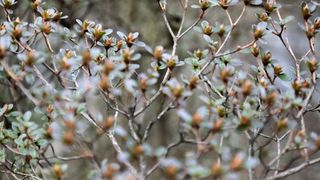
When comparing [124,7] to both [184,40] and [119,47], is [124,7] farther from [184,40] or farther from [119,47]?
[119,47]

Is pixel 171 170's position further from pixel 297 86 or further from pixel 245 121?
pixel 297 86

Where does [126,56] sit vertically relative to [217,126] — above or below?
above

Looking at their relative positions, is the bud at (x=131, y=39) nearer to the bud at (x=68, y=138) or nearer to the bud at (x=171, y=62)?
the bud at (x=171, y=62)

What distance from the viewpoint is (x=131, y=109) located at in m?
1.08

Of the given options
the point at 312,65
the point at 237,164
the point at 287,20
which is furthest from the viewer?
the point at 287,20

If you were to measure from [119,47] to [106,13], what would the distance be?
7.19 feet

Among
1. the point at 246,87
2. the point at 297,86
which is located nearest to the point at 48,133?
the point at 246,87

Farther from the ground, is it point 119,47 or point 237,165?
point 119,47

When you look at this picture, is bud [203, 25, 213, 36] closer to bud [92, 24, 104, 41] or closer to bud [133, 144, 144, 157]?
bud [92, 24, 104, 41]

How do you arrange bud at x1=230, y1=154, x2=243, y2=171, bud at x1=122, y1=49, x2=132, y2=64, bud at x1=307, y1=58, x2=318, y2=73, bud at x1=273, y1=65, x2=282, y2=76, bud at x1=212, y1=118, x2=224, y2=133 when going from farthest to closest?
bud at x1=273, y1=65, x2=282, y2=76 < bud at x1=307, y1=58, x2=318, y2=73 < bud at x1=122, y1=49, x2=132, y2=64 < bud at x1=212, y1=118, x2=224, y2=133 < bud at x1=230, y1=154, x2=243, y2=171

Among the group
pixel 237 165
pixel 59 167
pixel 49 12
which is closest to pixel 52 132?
pixel 59 167

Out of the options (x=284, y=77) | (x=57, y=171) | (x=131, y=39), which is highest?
(x=131, y=39)

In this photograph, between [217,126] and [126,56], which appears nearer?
[217,126]

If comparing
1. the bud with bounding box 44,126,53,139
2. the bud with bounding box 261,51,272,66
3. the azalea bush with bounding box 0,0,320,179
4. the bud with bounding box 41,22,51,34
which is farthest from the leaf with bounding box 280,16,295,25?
the bud with bounding box 44,126,53,139
